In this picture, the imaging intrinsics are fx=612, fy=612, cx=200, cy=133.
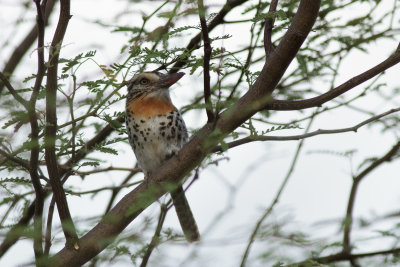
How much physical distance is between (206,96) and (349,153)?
2.25 meters

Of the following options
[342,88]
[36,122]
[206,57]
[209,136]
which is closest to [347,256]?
[342,88]

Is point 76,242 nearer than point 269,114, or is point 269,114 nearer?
point 76,242

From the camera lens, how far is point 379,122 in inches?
232

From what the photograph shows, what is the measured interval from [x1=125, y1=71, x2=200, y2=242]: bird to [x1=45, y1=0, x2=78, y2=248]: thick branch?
1.93 meters

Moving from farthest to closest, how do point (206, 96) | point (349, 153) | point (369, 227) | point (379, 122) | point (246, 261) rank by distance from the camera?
1. point (379, 122)
2. point (349, 153)
3. point (369, 227)
4. point (246, 261)
5. point (206, 96)

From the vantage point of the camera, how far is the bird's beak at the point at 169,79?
5296mm

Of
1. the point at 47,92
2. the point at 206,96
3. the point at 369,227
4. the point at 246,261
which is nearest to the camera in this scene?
the point at 47,92

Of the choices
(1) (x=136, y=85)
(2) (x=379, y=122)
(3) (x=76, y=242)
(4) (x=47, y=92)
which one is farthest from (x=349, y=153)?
(4) (x=47, y=92)

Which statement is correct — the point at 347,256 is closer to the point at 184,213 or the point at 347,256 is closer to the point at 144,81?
the point at 184,213

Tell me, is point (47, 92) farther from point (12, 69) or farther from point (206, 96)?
point (12, 69)

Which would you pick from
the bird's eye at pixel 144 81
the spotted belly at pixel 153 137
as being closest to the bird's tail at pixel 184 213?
the spotted belly at pixel 153 137

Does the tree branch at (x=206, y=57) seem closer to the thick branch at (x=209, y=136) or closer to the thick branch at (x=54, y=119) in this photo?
the thick branch at (x=209, y=136)

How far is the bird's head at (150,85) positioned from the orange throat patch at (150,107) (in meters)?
0.06

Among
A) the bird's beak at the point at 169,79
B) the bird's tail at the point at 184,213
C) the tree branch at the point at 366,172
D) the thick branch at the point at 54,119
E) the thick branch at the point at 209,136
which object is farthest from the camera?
the bird's tail at the point at 184,213
